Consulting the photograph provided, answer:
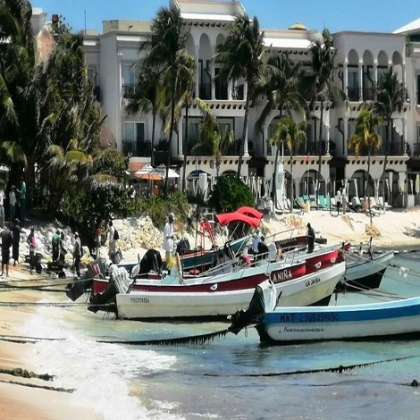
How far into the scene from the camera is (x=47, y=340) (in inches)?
921

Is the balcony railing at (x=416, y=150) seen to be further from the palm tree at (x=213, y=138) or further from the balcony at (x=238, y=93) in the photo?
the palm tree at (x=213, y=138)

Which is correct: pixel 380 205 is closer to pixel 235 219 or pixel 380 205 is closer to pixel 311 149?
pixel 311 149

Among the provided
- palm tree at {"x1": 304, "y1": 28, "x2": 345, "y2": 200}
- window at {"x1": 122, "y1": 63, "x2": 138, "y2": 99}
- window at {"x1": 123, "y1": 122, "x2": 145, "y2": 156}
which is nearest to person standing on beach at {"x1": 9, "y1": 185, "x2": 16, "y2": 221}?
window at {"x1": 123, "y1": 122, "x2": 145, "y2": 156}

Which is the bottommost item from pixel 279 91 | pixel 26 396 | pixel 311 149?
pixel 26 396

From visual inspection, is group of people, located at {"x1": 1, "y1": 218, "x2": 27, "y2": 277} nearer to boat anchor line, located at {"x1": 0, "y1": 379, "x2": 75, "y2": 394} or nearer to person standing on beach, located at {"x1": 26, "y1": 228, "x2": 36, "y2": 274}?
Answer: person standing on beach, located at {"x1": 26, "y1": 228, "x2": 36, "y2": 274}

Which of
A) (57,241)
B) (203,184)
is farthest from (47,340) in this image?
(203,184)

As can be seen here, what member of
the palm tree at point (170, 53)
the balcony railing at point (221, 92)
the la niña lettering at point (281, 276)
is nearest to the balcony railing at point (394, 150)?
the balcony railing at point (221, 92)

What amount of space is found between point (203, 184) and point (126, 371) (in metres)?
43.1

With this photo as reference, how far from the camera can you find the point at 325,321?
952 inches

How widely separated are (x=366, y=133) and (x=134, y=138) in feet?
52.0

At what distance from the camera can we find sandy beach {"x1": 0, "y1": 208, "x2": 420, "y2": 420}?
1584 cm

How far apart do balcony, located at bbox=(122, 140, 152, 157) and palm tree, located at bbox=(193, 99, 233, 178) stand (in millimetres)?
3002

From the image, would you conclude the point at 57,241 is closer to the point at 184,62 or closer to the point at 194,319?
the point at 194,319

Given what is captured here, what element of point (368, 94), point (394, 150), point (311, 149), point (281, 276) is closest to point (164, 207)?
point (311, 149)
